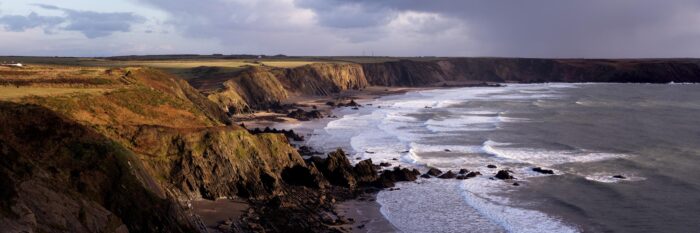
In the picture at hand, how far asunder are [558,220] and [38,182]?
2266cm

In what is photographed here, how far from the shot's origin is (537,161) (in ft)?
146

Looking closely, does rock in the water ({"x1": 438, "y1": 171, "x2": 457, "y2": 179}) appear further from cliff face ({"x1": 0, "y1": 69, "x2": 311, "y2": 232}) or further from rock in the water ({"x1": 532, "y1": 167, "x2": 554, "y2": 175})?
cliff face ({"x1": 0, "y1": 69, "x2": 311, "y2": 232})

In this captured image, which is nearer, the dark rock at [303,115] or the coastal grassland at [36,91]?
the coastal grassland at [36,91]

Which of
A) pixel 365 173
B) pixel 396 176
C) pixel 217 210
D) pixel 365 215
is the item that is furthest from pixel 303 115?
pixel 217 210

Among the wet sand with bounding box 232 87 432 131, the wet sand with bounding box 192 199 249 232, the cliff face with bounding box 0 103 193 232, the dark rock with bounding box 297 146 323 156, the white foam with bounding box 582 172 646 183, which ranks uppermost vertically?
the cliff face with bounding box 0 103 193 232

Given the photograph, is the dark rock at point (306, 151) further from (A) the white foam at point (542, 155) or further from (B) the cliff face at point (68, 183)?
(B) the cliff face at point (68, 183)

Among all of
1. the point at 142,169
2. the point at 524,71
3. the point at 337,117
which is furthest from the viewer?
the point at 524,71

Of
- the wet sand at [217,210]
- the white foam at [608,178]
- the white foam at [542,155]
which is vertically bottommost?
the white foam at [542,155]

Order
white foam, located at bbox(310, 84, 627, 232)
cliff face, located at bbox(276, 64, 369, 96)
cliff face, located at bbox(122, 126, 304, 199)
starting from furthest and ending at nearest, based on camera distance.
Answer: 1. cliff face, located at bbox(276, 64, 369, 96)
2. white foam, located at bbox(310, 84, 627, 232)
3. cliff face, located at bbox(122, 126, 304, 199)

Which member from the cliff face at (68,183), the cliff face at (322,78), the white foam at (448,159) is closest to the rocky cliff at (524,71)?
the cliff face at (322,78)

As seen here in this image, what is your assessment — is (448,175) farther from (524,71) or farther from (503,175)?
(524,71)

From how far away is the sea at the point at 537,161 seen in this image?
2972cm

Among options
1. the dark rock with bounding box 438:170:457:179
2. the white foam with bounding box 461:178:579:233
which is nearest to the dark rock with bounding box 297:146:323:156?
the dark rock with bounding box 438:170:457:179

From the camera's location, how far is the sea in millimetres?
29719
